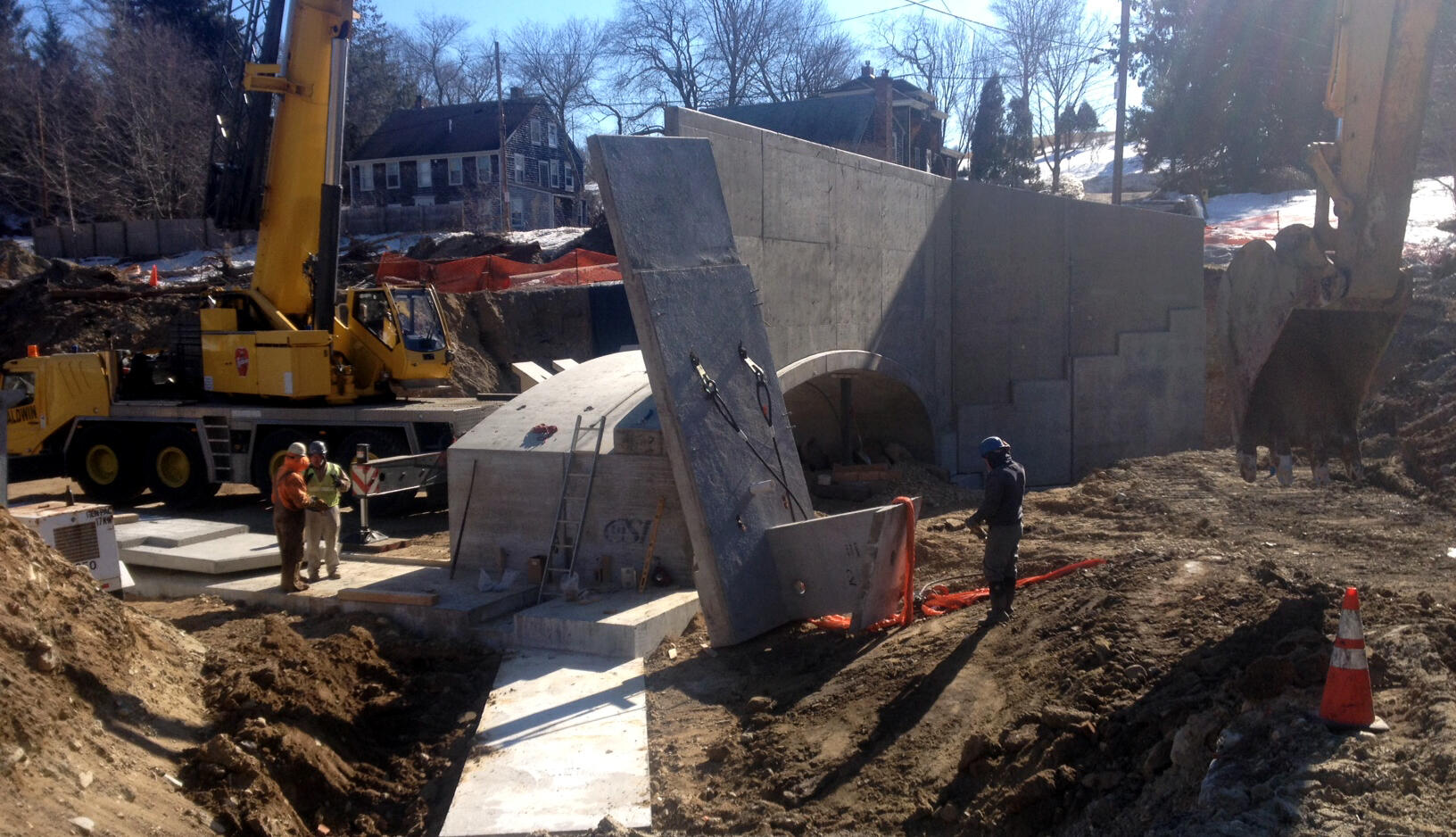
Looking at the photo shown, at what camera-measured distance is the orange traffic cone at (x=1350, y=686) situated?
4.54 metres

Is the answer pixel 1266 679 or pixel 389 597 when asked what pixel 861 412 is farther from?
pixel 1266 679

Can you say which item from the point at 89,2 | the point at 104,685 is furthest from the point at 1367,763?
the point at 89,2

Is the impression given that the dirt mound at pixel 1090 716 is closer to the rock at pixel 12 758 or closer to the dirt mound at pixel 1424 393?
the rock at pixel 12 758

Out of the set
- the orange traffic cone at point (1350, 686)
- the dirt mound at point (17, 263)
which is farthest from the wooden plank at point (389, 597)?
the dirt mound at point (17, 263)

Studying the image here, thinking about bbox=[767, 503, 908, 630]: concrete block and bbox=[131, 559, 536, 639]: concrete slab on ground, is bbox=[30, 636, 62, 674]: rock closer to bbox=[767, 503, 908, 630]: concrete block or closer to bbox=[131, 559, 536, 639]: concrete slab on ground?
bbox=[131, 559, 536, 639]: concrete slab on ground

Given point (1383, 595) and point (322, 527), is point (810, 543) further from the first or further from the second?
point (322, 527)

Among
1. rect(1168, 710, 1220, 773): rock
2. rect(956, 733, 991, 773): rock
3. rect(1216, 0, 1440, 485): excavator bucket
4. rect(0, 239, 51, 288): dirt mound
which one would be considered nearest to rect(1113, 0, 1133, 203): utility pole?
rect(1216, 0, 1440, 485): excavator bucket

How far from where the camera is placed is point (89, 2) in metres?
45.7

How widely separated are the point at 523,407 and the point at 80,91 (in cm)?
3894

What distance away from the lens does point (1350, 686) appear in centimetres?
456

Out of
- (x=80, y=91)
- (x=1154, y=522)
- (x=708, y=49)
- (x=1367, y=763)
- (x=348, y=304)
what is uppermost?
(x=708, y=49)

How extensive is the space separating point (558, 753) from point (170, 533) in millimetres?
7195

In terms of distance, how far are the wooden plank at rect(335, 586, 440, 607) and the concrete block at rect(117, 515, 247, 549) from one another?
9.28 feet

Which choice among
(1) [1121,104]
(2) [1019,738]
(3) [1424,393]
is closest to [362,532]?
(2) [1019,738]
